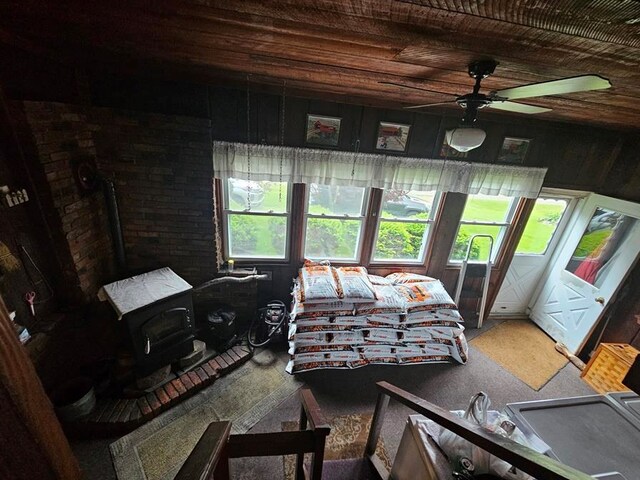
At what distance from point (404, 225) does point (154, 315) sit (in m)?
2.89

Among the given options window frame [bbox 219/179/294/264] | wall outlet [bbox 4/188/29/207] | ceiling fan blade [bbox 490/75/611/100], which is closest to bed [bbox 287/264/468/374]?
window frame [bbox 219/179/294/264]

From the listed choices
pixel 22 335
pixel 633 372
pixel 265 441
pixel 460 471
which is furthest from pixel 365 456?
pixel 22 335

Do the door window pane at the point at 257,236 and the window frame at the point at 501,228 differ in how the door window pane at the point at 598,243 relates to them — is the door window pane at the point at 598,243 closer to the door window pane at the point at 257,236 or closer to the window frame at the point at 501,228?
the window frame at the point at 501,228

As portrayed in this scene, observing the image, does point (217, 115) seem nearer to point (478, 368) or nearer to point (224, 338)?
point (224, 338)

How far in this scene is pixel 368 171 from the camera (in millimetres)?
3008

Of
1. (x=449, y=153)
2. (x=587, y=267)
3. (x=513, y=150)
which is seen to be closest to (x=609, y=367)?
(x=587, y=267)

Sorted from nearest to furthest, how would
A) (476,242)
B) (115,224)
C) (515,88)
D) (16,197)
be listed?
(515,88) → (16,197) → (115,224) → (476,242)

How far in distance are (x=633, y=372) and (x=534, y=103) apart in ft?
7.08

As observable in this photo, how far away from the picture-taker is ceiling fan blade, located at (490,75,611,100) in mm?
1027

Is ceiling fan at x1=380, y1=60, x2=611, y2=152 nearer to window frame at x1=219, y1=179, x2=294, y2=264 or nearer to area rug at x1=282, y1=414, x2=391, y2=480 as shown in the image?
window frame at x1=219, y1=179, x2=294, y2=264

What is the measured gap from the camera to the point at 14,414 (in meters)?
0.31

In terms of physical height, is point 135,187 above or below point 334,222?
above

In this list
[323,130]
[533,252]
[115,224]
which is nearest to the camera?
[115,224]

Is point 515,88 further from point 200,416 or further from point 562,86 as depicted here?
point 200,416
